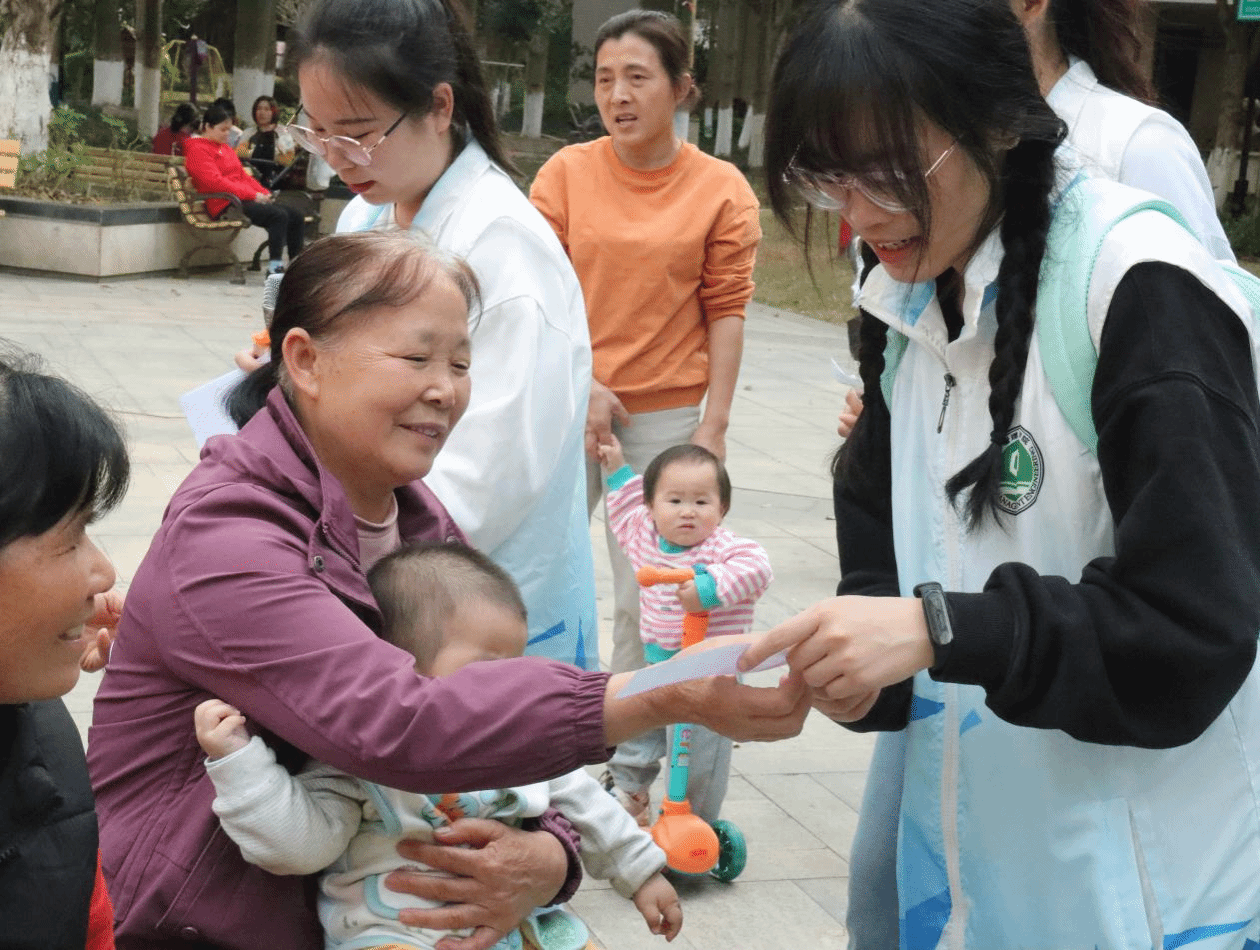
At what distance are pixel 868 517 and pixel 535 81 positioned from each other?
3738 centimetres

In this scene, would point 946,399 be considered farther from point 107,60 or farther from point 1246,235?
point 107,60

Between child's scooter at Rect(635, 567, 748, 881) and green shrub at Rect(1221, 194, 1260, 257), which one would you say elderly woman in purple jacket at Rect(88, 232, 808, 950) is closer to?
child's scooter at Rect(635, 567, 748, 881)

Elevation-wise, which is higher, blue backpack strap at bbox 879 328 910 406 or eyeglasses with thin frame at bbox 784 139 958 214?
eyeglasses with thin frame at bbox 784 139 958 214

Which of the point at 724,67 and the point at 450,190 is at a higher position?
the point at 724,67

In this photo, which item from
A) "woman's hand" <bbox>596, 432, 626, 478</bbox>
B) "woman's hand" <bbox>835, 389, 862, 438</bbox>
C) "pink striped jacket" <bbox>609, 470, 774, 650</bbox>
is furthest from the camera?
"woman's hand" <bbox>596, 432, 626, 478</bbox>

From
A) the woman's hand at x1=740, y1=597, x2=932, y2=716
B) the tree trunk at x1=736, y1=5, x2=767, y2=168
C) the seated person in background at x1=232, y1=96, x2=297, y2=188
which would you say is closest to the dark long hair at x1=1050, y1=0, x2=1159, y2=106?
the woman's hand at x1=740, y1=597, x2=932, y2=716

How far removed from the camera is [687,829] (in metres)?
3.78

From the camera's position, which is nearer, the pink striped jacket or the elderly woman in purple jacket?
the elderly woman in purple jacket

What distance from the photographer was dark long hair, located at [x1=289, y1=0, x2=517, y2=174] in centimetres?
271

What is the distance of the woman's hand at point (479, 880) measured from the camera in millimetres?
1851

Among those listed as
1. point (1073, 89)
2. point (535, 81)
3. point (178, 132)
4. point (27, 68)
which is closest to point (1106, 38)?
point (1073, 89)

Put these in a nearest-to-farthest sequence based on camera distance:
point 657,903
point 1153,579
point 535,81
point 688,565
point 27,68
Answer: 1. point 1153,579
2. point 657,903
3. point 688,565
4. point 27,68
5. point 535,81

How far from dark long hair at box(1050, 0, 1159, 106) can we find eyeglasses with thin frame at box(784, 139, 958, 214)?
40.1 inches

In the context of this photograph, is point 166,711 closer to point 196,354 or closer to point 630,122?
point 630,122
